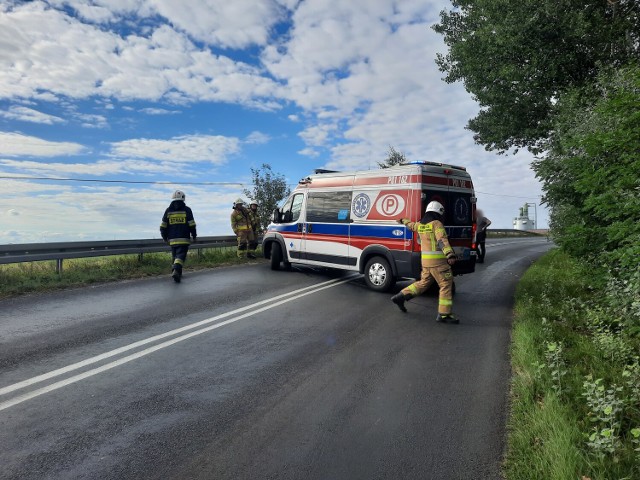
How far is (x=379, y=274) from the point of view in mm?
9523

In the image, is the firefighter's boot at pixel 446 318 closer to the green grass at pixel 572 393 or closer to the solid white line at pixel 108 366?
the green grass at pixel 572 393

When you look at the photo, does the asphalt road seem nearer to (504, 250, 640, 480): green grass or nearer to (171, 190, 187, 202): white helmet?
(504, 250, 640, 480): green grass

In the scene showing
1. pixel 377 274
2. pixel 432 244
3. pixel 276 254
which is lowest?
pixel 377 274

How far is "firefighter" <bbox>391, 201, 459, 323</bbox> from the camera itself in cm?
690

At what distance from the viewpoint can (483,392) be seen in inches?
160

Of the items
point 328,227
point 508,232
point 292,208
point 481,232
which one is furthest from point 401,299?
point 508,232

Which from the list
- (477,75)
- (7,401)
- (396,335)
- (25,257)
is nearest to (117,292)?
(25,257)

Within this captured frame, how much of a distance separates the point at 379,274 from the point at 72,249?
7.85m

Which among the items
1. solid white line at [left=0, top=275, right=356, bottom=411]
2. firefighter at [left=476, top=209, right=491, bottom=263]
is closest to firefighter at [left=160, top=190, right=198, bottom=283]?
solid white line at [left=0, top=275, right=356, bottom=411]

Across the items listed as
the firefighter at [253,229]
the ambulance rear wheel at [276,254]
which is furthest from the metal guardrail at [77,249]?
the ambulance rear wheel at [276,254]

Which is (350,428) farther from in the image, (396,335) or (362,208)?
(362,208)

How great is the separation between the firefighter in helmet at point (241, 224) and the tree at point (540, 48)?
1007 centimetres

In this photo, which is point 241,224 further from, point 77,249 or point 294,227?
point 77,249

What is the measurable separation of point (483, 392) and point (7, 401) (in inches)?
168
